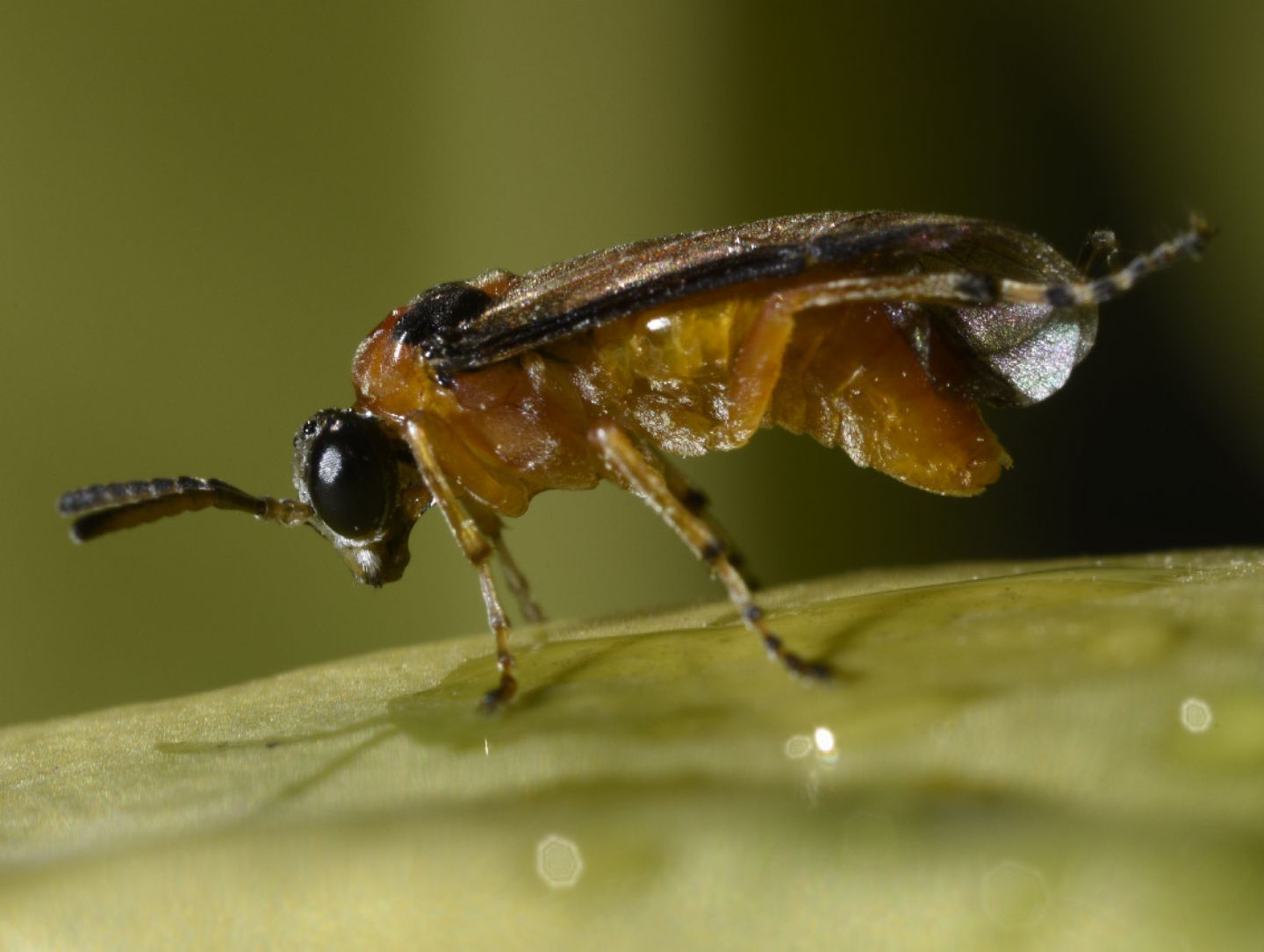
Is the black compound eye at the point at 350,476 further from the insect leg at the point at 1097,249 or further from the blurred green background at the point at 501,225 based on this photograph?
the blurred green background at the point at 501,225

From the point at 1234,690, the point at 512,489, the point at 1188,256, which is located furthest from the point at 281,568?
the point at 1234,690

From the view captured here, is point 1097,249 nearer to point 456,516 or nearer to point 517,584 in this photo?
point 456,516

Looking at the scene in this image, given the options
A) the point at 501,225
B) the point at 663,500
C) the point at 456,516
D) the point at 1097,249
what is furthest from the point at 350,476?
the point at 501,225

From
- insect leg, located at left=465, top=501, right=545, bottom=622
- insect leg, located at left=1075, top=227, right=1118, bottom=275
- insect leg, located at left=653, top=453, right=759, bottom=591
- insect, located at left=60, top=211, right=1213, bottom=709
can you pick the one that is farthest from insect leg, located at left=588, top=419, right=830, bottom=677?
insect leg, located at left=1075, top=227, right=1118, bottom=275

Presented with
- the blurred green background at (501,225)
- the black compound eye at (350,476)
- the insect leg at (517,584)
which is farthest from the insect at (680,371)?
the blurred green background at (501,225)

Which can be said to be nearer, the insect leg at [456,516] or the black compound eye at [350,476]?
the insect leg at [456,516]

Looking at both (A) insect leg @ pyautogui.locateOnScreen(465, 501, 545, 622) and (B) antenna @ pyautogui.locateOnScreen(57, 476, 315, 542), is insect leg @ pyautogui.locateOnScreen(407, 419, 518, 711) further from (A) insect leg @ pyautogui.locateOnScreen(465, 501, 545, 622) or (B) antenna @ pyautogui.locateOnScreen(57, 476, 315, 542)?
(A) insect leg @ pyautogui.locateOnScreen(465, 501, 545, 622)

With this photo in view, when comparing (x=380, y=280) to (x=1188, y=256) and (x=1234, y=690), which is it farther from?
(x=1234, y=690)
